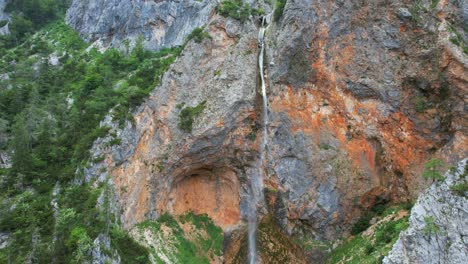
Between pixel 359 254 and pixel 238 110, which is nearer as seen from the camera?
pixel 359 254

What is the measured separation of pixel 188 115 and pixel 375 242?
50.3ft

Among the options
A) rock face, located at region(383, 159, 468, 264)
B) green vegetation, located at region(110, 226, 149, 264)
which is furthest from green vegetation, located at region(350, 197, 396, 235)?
green vegetation, located at region(110, 226, 149, 264)

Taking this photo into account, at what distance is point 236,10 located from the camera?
3281 centimetres

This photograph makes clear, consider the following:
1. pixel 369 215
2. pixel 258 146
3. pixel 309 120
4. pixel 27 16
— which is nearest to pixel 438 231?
→ pixel 369 215

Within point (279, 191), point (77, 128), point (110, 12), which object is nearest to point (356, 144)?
point (279, 191)

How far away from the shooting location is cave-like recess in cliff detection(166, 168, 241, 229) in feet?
98.1

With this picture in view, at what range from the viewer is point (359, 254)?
23.2 metres

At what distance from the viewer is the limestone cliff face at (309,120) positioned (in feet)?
83.4

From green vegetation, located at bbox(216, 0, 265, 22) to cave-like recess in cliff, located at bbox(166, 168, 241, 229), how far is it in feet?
41.4

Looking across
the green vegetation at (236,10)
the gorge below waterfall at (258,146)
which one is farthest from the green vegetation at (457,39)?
the green vegetation at (236,10)

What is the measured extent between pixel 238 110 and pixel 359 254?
12.8 metres

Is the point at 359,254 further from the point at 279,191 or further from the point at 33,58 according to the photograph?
the point at 33,58

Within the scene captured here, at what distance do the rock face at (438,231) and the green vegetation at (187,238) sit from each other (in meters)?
12.9

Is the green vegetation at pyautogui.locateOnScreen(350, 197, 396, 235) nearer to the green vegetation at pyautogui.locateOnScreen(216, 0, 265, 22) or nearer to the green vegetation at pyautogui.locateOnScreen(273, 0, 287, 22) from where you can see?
the green vegetation at pyautogui.locateOnScreen(273, 0, 287, 22)
